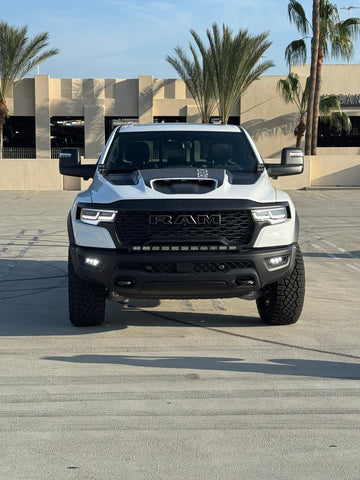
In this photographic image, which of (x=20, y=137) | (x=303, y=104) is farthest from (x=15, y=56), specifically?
(x=303, y=104)

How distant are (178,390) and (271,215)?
1979mm

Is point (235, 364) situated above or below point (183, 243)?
below

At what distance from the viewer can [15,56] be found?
3491 cm

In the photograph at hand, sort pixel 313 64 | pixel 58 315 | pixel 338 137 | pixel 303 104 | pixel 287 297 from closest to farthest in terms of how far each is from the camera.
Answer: pixel 287 297 → pixel 58 315 → pixel 313 64 → pixel 303 104 → pixel 338 137

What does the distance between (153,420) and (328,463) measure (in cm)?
110

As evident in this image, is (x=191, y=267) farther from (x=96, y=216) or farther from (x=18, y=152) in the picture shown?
(x=18, y=152)

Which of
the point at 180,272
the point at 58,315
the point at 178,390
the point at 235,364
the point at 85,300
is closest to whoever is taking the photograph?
the point at 178,390

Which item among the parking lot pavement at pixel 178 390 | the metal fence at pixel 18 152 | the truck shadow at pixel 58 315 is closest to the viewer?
the parking lot pavement at pixel 178 390

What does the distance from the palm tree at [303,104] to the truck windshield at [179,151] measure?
28.3m

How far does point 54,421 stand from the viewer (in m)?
4.39

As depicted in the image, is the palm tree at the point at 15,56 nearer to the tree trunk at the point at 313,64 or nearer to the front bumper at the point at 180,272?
the tree trunk at the point at 313,64

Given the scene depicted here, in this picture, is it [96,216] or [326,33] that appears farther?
[326,33]

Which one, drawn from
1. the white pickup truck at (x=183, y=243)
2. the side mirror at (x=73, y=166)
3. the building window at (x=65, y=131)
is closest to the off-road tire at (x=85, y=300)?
the white pickup truck at (x=183, y=243)

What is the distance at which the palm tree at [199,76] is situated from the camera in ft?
111
